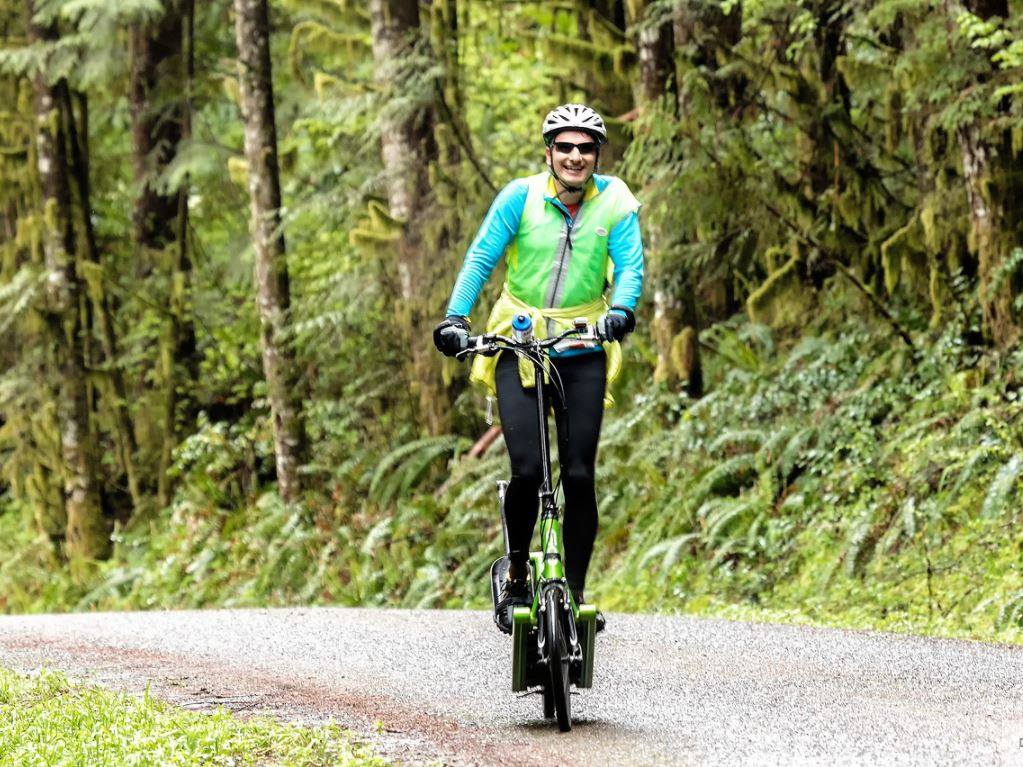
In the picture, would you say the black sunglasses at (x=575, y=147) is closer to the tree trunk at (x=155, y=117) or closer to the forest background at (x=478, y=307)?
the forest background at (x=478, y=307)

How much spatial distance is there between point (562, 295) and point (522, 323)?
1.20ft

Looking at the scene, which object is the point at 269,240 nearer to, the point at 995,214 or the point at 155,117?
the point at 155,117

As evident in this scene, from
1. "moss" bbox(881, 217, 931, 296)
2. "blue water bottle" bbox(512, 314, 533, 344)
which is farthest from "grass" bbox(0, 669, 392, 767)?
"moss" bbox(881, 217, 931, 296)

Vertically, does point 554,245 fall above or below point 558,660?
above

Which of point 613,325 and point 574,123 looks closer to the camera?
point 613,325

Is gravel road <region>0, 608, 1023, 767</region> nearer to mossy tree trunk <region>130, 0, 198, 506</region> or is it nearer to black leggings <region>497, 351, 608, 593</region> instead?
black leggings <region>497, 351, 608, 593</region>

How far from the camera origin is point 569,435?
6.72 meters

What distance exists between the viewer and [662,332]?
1568 cm

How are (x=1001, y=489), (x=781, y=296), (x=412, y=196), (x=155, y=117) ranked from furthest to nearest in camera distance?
(x=155, y=117) → (x=412, y=196) → (x=781, y=296) → (x=1001, y=489)

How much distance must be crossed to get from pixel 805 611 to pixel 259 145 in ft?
32.4

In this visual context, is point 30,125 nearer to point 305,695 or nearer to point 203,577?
point 203,577

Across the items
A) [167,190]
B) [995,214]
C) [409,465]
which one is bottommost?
[409,465]

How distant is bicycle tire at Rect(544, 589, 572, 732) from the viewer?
6059 millimetres

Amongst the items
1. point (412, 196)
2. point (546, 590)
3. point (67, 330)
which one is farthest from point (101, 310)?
point (546, 590)
